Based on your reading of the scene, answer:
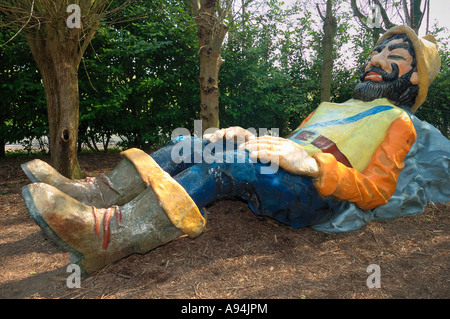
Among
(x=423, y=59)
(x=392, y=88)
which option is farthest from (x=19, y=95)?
(x=423, y=59)

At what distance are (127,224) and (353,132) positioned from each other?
65.2 inches

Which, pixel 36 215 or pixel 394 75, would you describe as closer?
pixel 36 215

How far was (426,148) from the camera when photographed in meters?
2.91

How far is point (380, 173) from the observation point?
2.17 metres

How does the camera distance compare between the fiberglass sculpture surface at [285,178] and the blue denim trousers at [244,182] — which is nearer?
the fiberglass sculpture surface at [285,178]

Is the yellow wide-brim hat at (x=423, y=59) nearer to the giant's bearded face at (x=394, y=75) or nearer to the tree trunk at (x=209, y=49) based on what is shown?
the giant's bearded face at (x=394, y=75)

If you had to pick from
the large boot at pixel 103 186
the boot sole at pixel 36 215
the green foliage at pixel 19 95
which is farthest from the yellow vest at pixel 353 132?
the green foliage at pixel 19 95

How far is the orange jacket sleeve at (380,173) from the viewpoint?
2025 mm

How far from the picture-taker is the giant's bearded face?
262 centimetres

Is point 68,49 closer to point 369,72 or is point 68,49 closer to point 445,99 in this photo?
point 369,72

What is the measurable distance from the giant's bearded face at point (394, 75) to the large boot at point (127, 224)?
1.90 m

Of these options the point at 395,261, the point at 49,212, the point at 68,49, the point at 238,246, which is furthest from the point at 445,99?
the point at 49,212

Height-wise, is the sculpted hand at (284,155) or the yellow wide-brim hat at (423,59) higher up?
the yellow wide-brim hat at (423,59)

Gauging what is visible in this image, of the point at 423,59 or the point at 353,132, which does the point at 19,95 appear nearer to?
the point at 353,132
